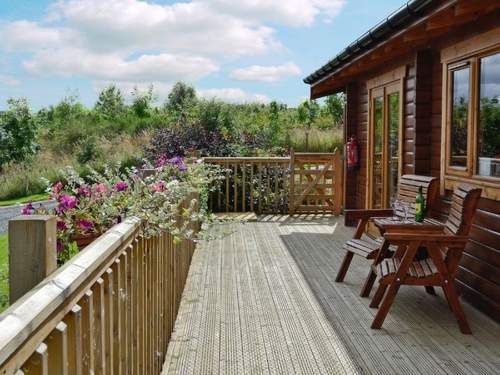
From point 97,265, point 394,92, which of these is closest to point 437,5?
point 394,92

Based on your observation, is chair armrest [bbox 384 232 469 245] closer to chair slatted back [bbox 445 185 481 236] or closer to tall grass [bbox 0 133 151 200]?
chair slatted back [bbox 445 185 481 236]

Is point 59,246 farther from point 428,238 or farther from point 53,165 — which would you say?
point 53,165

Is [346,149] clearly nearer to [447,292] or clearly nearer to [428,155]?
[428,155]

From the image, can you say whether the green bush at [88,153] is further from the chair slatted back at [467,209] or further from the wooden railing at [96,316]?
the wooden railing at [96,316]

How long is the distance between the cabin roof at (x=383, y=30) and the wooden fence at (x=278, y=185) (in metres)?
2.55

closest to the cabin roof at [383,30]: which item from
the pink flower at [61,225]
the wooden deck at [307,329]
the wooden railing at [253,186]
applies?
the wooden deck at [307,329]

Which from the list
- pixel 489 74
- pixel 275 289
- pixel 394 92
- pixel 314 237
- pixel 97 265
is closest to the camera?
pixel 97 265

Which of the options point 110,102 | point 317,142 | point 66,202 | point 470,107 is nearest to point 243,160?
point 470,107

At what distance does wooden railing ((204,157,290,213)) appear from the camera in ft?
34.6

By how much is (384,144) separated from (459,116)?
2350mm

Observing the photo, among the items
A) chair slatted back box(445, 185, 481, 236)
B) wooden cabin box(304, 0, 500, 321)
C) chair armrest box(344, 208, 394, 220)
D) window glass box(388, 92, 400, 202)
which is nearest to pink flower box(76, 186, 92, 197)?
chair slatted back box(445, 185, 481, 236)

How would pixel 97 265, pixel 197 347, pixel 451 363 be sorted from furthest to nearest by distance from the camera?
pixel 197 347
pixel 451 363
pixel 97 265

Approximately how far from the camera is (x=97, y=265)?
1720 mm

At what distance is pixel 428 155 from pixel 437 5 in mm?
2040
